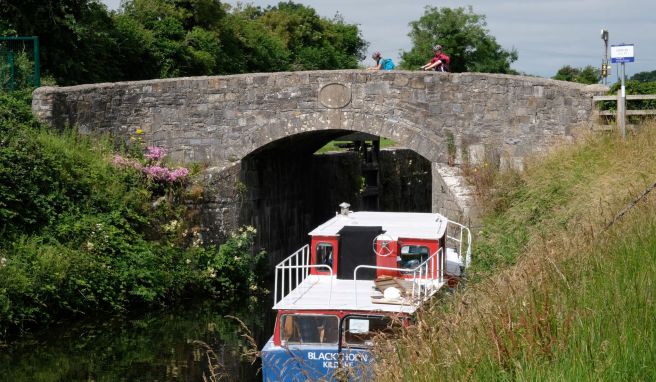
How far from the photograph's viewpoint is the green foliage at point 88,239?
13273 mm

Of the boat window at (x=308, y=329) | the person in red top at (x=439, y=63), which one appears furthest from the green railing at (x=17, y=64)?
the boat window at (x=308, y=329)

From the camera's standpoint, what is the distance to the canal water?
1146cm

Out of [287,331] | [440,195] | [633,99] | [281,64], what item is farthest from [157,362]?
[281,64]

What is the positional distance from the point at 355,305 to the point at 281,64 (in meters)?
22.9

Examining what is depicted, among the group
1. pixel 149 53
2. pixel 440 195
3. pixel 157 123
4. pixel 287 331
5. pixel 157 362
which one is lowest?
pixel 157 362

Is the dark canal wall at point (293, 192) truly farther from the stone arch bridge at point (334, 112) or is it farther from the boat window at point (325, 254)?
the boat window at point (325, 254)

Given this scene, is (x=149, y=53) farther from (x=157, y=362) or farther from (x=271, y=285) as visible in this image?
(x=157, y=362)

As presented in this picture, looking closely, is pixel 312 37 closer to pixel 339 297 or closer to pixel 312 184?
pixel 312 184

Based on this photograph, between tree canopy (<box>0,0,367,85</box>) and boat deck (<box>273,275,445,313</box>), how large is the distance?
924 centimetres

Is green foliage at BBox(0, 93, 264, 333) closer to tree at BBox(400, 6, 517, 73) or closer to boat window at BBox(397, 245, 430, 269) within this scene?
boat window at BBox(397, 245, 430, 269)

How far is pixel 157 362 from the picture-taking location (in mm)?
12102

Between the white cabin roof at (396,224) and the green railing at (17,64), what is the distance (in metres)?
7.01

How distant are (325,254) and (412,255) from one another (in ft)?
3.38

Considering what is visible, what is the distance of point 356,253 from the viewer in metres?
11.4
